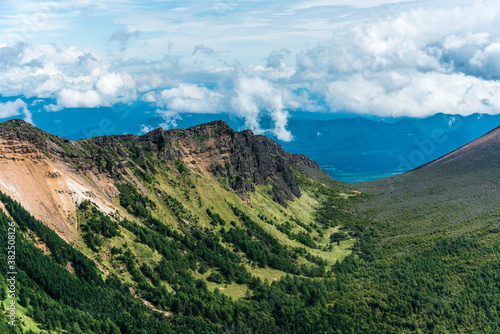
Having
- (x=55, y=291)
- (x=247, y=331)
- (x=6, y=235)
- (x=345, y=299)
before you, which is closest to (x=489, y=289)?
(x=345, y=299)

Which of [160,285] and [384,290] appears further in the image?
[384,290]

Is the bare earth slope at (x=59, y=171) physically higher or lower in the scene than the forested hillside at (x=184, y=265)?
higher

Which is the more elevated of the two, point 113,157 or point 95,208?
point 113,157

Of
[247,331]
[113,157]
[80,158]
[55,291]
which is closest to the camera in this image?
[55,291]

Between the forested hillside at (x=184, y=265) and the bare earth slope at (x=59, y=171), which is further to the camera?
the bare earth slope at (x=59, y=171)

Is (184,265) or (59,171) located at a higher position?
(59,171)

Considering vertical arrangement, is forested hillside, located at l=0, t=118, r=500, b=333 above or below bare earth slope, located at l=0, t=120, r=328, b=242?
below

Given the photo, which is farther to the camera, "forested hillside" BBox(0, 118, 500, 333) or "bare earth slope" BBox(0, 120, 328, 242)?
"bare earth slope" BBox(0, 120, 328, 242)

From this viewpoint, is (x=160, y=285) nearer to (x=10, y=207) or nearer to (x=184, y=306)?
(x=184, y=306)

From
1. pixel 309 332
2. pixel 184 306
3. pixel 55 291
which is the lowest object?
pixel 309 332

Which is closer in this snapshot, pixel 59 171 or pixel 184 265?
pixel 184 265

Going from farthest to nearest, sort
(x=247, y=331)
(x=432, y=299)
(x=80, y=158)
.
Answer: (x=80, y=158), (x=432, y=299), (x=247, y=331)
